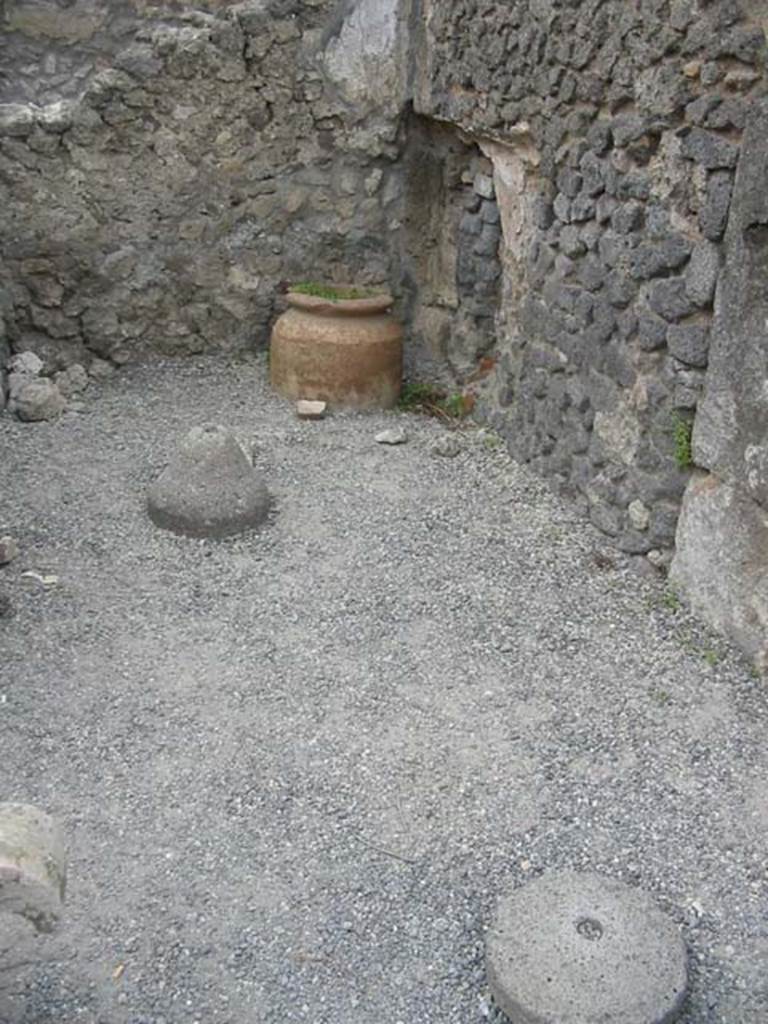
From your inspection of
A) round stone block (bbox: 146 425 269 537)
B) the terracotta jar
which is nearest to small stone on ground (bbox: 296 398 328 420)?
the terracotta jar

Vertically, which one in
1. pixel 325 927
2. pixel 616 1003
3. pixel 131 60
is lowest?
pixel 325 927

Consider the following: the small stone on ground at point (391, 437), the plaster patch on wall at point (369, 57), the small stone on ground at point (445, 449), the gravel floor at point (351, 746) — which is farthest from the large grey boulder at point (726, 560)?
the plaster patch on wall at point (369, 57)

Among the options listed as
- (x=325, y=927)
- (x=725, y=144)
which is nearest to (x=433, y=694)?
(x=325, y=927)

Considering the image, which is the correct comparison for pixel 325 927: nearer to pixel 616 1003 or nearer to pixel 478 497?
pixel 616 1003

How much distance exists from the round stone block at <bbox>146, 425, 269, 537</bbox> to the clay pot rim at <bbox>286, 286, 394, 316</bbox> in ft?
5.48

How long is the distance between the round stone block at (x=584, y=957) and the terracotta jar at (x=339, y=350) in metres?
4.07

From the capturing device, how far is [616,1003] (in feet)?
8.01

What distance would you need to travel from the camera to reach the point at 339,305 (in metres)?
6.36

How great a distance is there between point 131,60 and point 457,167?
6.63ft

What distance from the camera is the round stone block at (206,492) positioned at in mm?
4848

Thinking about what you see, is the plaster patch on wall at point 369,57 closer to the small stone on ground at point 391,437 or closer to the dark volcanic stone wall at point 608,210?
the dark volcanic stone wall at point 608,210

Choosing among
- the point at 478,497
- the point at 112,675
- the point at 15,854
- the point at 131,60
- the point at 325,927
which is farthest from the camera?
the point at 131,60

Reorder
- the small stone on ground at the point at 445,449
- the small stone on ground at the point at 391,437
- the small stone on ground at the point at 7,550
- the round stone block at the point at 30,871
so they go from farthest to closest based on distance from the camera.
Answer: the small stone on ground at the point at 391,437
the small stone on ground at the point at 445,449
the small stone on ground at the point at 7,550
the round stone block at the point at 30,871

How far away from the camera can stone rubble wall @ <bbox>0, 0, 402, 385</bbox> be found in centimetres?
634
